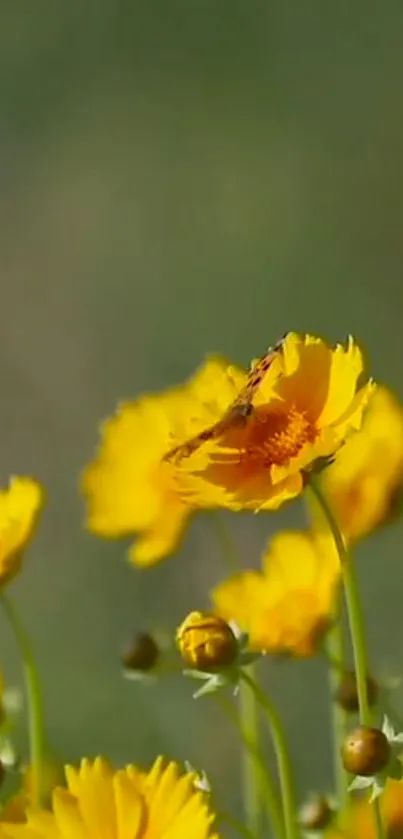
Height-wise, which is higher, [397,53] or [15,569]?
[397,53]

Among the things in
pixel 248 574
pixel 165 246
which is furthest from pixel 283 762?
pixel 165 246

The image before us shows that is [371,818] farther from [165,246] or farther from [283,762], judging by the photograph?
[165,246]

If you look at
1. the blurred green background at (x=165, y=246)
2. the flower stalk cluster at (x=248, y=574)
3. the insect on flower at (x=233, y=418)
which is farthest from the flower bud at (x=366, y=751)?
the blurred green background at (x=165, y=246)

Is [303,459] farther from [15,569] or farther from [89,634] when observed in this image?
[89,634]

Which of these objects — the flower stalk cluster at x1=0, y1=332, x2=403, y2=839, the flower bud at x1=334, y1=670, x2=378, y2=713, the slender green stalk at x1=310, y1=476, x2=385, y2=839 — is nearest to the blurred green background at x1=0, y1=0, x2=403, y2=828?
the flower stalk cluster at x1=0, y1=332, x2=403, y2=839

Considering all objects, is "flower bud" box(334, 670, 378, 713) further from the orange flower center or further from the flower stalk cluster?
the orange flower center

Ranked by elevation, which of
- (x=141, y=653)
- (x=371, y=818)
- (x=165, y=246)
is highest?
(x=165, y=246)

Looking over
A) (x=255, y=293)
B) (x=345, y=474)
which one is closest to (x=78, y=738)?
(x=255, y=293)
